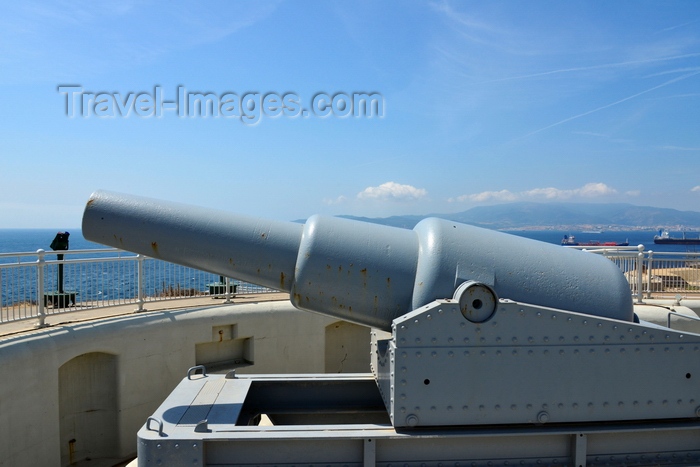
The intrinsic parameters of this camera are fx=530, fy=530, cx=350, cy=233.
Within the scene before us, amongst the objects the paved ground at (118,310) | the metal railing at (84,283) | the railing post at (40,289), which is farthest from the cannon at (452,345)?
the paved ground at (118,310)

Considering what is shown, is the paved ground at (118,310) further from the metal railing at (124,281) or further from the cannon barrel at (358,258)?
the cannon barrel at (358,258)

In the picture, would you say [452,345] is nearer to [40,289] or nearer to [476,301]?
[476,301]

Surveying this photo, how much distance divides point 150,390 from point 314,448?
4.06 meters

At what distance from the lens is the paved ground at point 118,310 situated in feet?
20.7

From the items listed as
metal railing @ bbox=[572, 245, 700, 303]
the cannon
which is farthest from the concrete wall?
metal railing @ bbox=[572, 245, 700, 303]

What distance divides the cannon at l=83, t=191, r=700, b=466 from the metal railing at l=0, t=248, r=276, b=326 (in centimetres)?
212

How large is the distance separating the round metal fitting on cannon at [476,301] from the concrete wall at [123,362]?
4407 millimetres

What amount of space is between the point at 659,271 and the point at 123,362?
34.2 ft

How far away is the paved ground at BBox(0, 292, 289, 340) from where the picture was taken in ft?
20.7

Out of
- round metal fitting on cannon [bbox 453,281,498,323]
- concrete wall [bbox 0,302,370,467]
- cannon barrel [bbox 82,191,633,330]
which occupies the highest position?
cannon barrel [bbox 82,191,633,330]

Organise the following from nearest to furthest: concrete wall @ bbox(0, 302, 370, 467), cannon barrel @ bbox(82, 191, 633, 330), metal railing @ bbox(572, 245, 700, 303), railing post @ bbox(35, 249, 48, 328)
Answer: cannon barrel @ bbox(82, 191, 633, 330) < concrete wall @ bbox(0, 302, 370, 467) < railing post @ bbox(35, 249, 48, 328) < metal railing @ bbox(572, 245, 700, 303)

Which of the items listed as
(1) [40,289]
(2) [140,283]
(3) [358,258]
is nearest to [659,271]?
(3) [358,258]

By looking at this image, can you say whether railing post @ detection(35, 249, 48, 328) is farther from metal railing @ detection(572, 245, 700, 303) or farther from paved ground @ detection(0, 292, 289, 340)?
metal railing @ detection(572, 245, 700, 303)

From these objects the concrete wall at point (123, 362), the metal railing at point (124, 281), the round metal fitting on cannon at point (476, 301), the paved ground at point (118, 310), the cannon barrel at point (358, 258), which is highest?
the cannon barrel at point (358, 258)
